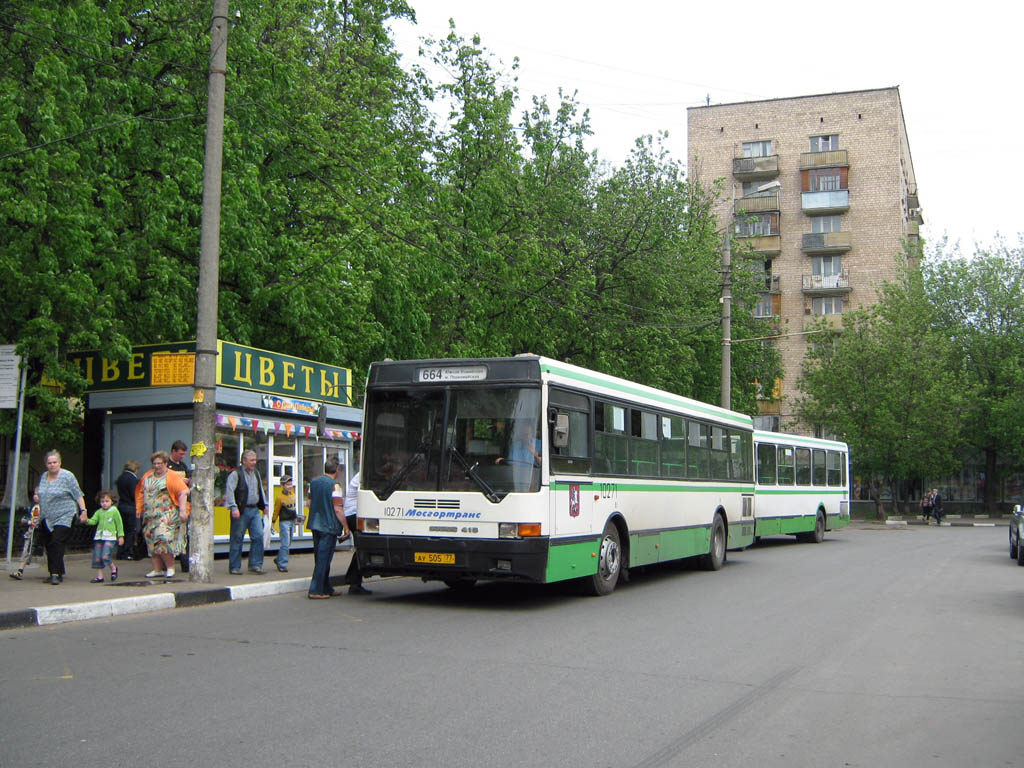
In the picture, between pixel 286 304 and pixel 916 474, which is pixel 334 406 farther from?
pixel 916 474

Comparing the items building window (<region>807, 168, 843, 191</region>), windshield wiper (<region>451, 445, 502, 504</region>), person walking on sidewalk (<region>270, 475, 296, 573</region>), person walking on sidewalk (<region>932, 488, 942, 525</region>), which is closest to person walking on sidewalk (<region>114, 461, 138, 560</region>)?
person walking on sidewalk (<region>270, 475, 296, 573</region>)

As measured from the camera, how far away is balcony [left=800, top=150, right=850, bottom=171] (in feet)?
214

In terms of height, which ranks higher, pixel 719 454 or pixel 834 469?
pixel 719 454

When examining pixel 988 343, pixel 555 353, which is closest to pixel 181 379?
A: pixel 555 353

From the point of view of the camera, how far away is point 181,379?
18.5 meters

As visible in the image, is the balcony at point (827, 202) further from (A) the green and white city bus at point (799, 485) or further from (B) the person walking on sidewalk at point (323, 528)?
(B) the person walking on sidewalk at point (323, 528)

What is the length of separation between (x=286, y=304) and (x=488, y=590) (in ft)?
30.8

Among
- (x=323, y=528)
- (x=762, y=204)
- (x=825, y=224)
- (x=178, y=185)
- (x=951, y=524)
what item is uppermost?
(x=762, y=204)

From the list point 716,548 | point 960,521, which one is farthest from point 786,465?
point 960,521

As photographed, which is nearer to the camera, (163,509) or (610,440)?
(163,509)

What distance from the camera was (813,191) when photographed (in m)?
65.7

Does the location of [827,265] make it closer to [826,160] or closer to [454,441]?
[826,160]

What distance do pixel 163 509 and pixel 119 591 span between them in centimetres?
160

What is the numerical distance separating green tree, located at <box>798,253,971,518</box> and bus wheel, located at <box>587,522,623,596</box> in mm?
37243
